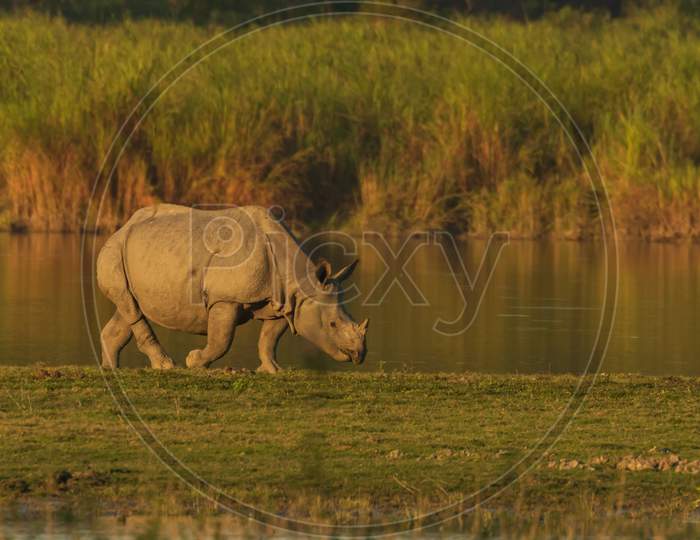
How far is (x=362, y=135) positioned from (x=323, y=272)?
15328 mm

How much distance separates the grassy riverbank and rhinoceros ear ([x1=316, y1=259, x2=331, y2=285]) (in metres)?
0.66

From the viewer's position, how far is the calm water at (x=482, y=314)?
49.6 feet

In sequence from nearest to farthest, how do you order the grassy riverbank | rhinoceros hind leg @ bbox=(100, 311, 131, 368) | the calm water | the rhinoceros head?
the grassy riverbank < the rhinoceros head < rhinoceros hind leg @ bbox=(100, 311, 131, 368) < the calm water

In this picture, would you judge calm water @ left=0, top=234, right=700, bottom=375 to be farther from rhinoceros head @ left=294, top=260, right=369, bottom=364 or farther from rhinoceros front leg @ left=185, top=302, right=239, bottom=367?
rhinoceros front leg @ left=185, top=302, right=239, bottom=367

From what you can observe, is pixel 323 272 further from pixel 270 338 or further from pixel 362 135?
pixel 362 135

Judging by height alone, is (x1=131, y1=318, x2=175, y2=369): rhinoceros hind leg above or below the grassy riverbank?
above

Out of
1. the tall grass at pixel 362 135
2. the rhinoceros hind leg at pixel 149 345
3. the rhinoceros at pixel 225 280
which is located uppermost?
the tall grass at pixel 362 135

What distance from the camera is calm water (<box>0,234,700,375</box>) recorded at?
1511cm

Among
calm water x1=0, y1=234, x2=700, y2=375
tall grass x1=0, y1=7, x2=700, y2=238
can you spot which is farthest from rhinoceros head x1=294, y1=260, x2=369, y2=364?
tall grass x1=0, y1=7, x2=700, y2=238

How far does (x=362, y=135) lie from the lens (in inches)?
1105

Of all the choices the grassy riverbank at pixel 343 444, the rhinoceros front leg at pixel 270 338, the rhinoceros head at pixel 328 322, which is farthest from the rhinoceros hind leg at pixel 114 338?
the rhinoceros head at pixel 328 322

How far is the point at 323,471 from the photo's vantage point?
378 inches

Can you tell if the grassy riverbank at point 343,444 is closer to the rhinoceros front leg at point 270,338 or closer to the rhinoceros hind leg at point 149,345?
the rhinoceros front leg at point 270,338

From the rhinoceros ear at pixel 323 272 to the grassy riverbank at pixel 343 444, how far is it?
66 centimetres
